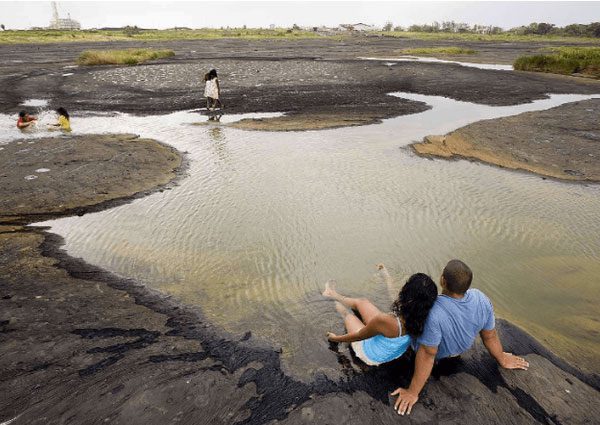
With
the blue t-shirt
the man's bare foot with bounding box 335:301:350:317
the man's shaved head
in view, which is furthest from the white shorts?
the man's shaved head

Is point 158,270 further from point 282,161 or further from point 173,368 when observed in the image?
point 282,161

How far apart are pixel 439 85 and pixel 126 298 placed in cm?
2377

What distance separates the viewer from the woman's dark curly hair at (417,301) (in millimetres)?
3584

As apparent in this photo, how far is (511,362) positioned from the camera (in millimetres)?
4223

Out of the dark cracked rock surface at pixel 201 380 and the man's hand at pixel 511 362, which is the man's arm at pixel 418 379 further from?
the man's hand at pixel 511 362

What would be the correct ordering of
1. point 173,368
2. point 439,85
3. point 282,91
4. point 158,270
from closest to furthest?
1. point 173,368
2. point 158,270
3. point 282,91
4. point 439,85

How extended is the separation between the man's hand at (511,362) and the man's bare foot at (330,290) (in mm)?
2181

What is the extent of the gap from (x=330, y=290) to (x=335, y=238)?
1.82m

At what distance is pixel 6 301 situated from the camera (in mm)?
5070

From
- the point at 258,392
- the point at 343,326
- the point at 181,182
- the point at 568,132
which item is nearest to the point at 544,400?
the point at 343,326

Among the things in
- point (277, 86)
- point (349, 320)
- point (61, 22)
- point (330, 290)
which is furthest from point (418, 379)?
point (61, 22)

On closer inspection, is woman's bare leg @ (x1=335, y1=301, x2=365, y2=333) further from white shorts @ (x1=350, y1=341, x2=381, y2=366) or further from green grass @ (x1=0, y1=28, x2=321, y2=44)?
green grass @ (x1=0, y1=28, x2=321, y2=44)

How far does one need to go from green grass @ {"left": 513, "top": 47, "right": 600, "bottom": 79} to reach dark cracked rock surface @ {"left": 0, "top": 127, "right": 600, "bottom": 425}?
109ft

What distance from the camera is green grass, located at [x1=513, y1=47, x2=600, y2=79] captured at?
2942cm
